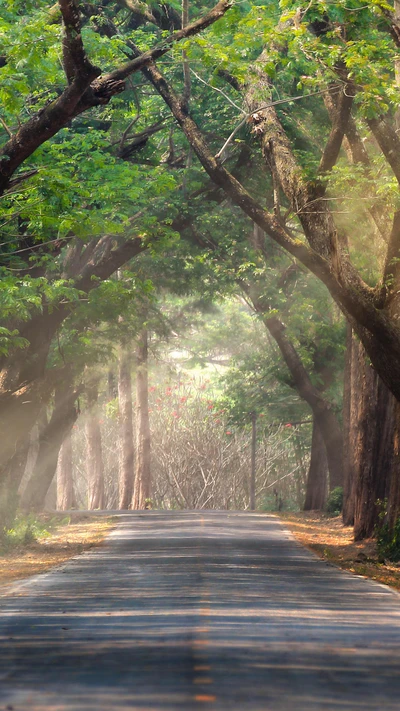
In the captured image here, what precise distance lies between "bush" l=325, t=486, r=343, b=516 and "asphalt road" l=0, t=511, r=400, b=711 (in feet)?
49.9

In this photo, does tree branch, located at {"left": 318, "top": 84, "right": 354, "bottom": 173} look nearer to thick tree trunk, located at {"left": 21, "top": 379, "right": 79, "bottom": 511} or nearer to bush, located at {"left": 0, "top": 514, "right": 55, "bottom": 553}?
bush, located at {"left": 0, "top": 514, "right": 55, "bottom": 553}

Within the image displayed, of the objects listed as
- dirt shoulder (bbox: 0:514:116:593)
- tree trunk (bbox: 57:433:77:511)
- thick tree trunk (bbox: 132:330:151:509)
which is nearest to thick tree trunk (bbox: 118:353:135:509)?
thick tree trunk (bbox: 132:330:151:509)

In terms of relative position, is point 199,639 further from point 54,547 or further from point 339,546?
point 54,547

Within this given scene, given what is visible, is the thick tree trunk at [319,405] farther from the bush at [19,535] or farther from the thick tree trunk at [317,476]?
the bush at [19,535]

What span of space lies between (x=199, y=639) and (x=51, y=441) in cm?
2655

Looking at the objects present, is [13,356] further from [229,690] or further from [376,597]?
[229,690]

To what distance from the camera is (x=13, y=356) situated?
2378 cm

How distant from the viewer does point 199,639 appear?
29.4 feet

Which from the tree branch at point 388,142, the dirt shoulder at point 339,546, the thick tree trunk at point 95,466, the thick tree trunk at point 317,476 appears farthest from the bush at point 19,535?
the thick tree trunk at point 95,466

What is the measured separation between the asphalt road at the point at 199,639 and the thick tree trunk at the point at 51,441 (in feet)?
58.1

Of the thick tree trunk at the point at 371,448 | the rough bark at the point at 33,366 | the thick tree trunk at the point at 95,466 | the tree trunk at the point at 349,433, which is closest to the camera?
the thick tree trunk at the point at 371,448

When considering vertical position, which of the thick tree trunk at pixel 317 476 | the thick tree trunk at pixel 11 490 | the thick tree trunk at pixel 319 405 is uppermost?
the thick tree trunk at pixel 319 405

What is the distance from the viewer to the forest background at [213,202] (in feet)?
55.2

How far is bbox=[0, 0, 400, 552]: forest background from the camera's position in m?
16.8
